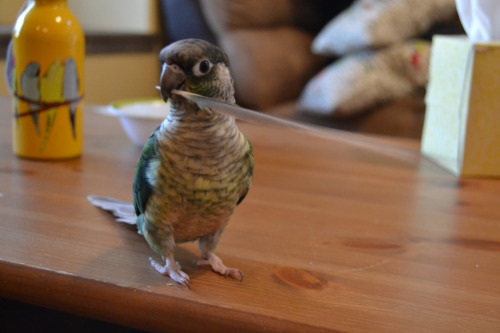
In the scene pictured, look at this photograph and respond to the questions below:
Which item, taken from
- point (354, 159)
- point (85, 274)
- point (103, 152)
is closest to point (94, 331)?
point (85, 274)

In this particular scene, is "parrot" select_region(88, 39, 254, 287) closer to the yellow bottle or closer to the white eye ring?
the white eye ring

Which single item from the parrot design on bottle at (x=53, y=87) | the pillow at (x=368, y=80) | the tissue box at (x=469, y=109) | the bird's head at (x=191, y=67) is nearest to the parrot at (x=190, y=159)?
the bird's head at (x=191, y=67)

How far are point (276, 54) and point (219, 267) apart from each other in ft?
5.98

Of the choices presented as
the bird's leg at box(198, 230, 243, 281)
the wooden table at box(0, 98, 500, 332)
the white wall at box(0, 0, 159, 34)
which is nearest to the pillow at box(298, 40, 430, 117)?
the white wall at box(0, 0, 159, 34)

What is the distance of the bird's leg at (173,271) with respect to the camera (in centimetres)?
51

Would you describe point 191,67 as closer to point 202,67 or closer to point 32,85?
point 202,67

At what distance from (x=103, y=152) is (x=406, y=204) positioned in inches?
19.5

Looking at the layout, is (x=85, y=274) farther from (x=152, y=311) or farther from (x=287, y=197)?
(x=287, y=197)

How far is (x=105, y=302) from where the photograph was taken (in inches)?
19.3

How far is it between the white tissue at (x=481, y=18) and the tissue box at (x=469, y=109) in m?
0.02

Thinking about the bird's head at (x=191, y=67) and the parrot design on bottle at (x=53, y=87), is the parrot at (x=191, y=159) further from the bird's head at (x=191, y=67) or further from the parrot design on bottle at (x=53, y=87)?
the parrot design on bottle at (x=53, y=87)

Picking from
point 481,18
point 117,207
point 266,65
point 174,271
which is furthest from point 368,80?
point 174,271

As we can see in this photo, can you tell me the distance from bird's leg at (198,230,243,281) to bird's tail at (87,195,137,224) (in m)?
0.11

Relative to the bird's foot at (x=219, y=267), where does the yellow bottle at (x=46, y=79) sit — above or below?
above
